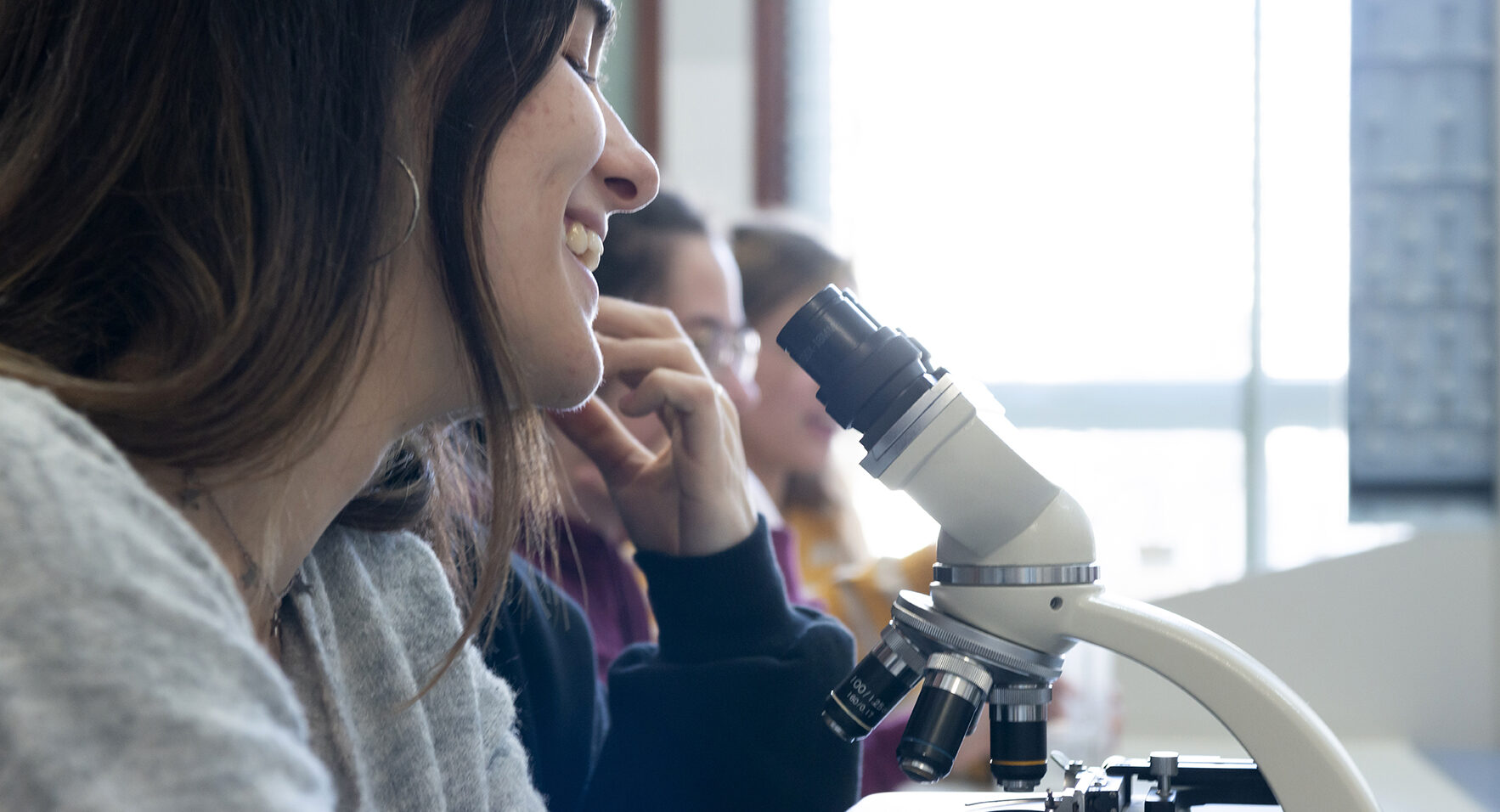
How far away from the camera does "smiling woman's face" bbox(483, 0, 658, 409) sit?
65 centimetres

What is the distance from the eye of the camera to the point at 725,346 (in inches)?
60.8

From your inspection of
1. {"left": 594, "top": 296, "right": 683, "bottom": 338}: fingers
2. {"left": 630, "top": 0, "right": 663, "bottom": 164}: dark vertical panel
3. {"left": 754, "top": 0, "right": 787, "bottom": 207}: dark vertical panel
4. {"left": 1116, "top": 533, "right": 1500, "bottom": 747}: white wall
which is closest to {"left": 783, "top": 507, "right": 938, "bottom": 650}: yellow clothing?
{"left": 1116, "top": 533, "right": 1500, "bottom": 747}: white wall

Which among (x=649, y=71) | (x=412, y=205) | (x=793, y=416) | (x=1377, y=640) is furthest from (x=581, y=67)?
(x=649, y=71)

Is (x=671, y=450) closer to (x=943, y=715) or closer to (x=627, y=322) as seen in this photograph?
(x=627, y=322)

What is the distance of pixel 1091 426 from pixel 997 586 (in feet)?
6.38

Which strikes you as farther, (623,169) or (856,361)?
(623,169)

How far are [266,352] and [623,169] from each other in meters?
0.28

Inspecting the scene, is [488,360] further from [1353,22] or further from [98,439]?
[1353,22]

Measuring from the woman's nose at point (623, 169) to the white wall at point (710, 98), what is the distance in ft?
6.03

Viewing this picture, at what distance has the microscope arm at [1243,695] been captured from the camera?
59 centimetres

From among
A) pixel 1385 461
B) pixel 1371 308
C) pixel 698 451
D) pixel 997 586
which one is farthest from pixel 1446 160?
pixel 997 586

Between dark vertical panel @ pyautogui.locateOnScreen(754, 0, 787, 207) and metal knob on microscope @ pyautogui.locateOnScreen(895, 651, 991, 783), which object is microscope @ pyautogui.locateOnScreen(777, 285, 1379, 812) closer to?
metal knob on microscope @ pyautogui.locateOnScreen(895, 651, 991, 783)

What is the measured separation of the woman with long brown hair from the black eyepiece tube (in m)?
0.13

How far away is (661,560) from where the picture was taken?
993mm
